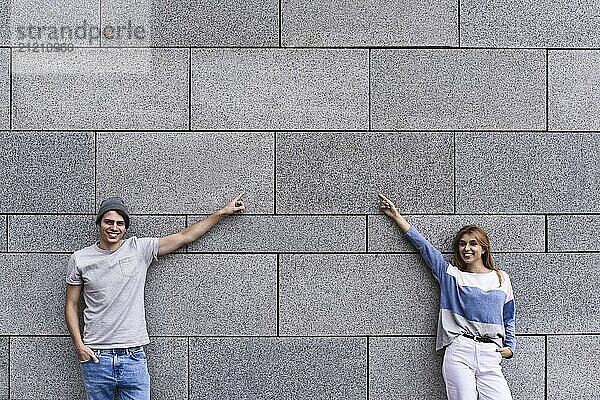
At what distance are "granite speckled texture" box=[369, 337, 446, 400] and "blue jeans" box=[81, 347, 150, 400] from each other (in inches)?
68.5

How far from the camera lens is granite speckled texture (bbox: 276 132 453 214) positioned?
6281 millimetres

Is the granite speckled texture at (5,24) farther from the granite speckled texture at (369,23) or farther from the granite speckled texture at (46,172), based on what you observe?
the granite speckled texture at (369,23)

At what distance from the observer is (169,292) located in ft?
20.6

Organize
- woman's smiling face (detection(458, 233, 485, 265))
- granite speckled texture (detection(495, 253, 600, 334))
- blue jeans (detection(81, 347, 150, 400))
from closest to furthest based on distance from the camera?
blue jeans (detection(81, 347, 150, 400)) < woman's smiling face (detection(458, 233, 485, 265)) < granite speckled texture (detection(495, 253, 600, 334))

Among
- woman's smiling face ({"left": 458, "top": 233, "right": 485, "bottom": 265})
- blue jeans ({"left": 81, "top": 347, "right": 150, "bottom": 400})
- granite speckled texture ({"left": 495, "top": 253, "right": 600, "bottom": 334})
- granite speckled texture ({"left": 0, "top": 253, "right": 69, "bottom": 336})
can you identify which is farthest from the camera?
granite speckled texture ({"left": 495, "top": 253, "right": 600, "bottom": 334})

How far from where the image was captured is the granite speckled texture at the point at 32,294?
20.4 feet

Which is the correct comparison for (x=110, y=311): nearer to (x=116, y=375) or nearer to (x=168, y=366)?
(x=116, y=375)

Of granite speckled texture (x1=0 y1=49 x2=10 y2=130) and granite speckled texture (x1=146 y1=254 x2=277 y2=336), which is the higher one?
granite speckled texture (x1=0 y1=49 x2=10 y2=130)

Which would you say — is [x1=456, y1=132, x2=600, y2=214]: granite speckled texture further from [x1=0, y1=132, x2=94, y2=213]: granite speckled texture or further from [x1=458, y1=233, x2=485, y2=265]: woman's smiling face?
[x1=0, y1=132, x2=94, y2=213]: granite speckled texture

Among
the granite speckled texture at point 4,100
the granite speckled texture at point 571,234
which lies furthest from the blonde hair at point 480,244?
the granite speckled texture at point 4,100

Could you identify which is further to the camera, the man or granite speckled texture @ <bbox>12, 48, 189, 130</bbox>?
granite speckled texture @ <bbox>12, 48, 189, 130</bbox>

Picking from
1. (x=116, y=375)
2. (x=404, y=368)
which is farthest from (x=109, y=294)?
(x=404, y=368)

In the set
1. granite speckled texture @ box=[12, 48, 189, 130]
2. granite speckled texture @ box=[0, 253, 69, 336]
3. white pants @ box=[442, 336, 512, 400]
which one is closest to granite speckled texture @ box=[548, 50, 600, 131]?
white pants @ box=[442, 336, 512, 400]

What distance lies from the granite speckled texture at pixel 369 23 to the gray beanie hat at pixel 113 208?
5.69 feet
